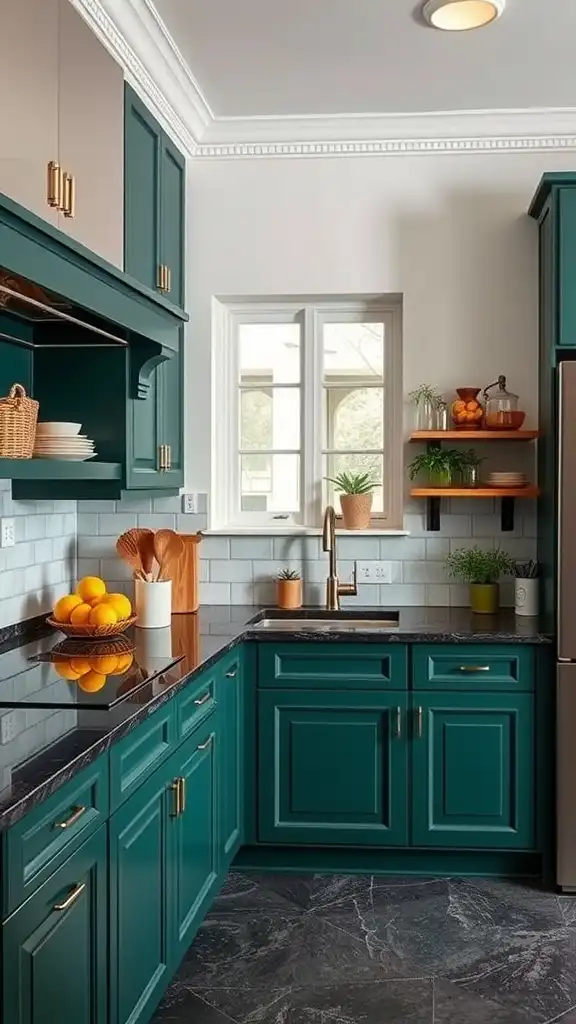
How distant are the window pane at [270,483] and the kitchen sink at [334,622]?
0.49 metres

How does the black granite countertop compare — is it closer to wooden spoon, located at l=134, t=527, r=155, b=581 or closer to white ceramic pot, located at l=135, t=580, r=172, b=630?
white ceramic pot, located at l=135, t=580, r=172, b=630

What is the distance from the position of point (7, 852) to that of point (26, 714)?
637 millimetres

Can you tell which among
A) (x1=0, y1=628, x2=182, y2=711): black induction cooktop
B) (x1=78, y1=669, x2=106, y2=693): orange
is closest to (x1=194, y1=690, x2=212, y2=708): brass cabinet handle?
(x1=0, y1=628, x2=182, y2=711): black induction cooktop

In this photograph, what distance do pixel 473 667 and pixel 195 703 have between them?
1.15 metres

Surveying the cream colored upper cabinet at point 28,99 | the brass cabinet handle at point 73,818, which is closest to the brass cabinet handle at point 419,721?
the brass cabinet handle at point 73,818

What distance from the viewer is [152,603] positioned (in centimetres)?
363

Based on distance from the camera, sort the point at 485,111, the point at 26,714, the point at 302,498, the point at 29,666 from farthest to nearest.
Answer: the point at 302,498
the point at 485,111
the point at 29,666
the point at 26,714

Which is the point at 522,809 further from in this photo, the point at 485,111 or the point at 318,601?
the point at 485,111

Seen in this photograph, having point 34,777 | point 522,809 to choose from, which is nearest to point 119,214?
point 34,777

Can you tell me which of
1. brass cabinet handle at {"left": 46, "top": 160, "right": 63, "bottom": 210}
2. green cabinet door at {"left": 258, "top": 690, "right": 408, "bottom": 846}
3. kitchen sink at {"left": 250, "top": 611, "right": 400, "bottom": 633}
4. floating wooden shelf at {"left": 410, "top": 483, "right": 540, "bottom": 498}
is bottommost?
green cabinet door at {"left": 258, "top": 690, "right": 408, "bottom": 846}

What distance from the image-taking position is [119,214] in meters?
3.28

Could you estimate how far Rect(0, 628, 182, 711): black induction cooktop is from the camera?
8.04 ft

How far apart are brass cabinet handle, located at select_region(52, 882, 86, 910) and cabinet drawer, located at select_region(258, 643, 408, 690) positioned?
177 centimetres

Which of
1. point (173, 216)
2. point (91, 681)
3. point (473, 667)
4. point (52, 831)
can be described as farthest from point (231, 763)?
point (173, 216)
